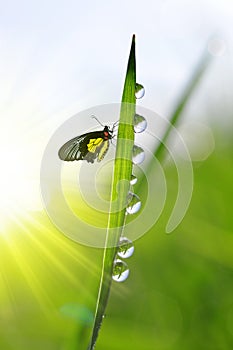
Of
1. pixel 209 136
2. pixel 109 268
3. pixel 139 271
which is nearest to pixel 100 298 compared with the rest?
pixel 109 268

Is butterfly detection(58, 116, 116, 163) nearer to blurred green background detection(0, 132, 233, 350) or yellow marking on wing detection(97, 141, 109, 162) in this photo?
yellow marking on wing detection(97, 141, 109, 162)

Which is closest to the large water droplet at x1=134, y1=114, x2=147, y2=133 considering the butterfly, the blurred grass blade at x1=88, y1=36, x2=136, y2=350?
the blurred grass blade at x1=88, y1=36, x2=136, y2=350

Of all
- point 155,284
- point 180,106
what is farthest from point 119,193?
point 155,284

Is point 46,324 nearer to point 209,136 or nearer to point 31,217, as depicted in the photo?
point 31,217

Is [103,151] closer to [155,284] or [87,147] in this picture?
[87,147]

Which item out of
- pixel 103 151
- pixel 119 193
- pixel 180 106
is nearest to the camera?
pixel 119 193

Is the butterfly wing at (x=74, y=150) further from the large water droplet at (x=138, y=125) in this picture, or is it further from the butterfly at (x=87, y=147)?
the large water droplet at (x=138, y=125)
